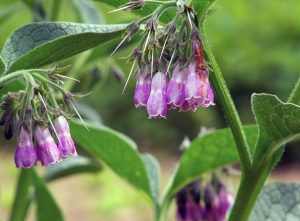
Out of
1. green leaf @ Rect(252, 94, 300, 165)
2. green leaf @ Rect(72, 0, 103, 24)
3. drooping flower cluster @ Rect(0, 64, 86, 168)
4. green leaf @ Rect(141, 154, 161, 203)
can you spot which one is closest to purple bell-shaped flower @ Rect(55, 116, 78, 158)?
drooping flower cluster @ Rect(0, 64, 86, 168)

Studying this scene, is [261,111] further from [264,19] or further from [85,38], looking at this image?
[264,19]

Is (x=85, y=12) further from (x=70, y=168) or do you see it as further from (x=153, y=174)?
(x=153, y=174)

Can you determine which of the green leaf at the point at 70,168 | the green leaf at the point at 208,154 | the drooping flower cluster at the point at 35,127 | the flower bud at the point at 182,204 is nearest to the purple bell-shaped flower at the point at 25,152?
the drooping flower cluster at the point at 35,127

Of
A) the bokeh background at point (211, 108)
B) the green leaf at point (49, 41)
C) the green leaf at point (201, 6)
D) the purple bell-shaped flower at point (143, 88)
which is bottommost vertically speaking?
the bokeh background at point (211, 108)

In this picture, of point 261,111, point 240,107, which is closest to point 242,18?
point 240,107

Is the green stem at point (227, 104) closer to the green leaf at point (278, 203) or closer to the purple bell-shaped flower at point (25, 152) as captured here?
the green leaf at point (278, 203)

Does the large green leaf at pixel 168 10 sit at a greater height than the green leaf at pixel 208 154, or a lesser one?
greater

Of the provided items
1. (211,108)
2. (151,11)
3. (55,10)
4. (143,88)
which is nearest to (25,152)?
(143,88)
